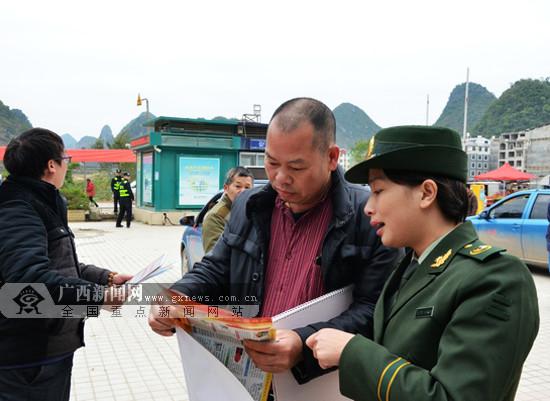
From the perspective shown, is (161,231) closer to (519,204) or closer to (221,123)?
(221,123)

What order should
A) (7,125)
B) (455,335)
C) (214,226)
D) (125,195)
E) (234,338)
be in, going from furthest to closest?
(7,125) < (125,195) < (214,226) < (234,338) < (455,335)

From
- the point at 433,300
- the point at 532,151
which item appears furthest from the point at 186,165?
the point at 532,151

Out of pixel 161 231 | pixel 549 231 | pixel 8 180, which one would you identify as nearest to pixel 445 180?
pixel 8 180

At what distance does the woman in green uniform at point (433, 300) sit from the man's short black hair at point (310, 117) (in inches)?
10.3

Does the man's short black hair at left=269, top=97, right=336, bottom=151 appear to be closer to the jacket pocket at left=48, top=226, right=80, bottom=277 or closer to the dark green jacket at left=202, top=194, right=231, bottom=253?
the jacket pocket at left=48, top=226, right=80, bottom=277

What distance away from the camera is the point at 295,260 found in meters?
1.68

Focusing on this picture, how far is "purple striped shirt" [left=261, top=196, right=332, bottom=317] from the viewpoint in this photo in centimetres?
162

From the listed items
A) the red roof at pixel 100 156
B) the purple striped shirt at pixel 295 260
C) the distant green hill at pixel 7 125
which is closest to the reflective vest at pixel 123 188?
the red roof at pixel 100 156

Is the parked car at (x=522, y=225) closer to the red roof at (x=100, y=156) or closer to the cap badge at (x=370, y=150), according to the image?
the cap badge at (x=370, y=150)

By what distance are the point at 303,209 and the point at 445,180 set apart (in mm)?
635

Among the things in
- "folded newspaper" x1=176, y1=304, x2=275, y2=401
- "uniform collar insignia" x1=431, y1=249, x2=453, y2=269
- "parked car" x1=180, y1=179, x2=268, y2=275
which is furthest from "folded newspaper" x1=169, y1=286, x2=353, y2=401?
"parked car" x1=180, y1=179, x2=268, y2=275

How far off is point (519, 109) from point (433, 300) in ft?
350

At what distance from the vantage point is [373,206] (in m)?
1.31

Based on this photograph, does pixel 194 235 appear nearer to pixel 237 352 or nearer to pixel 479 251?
pixel 237 352
